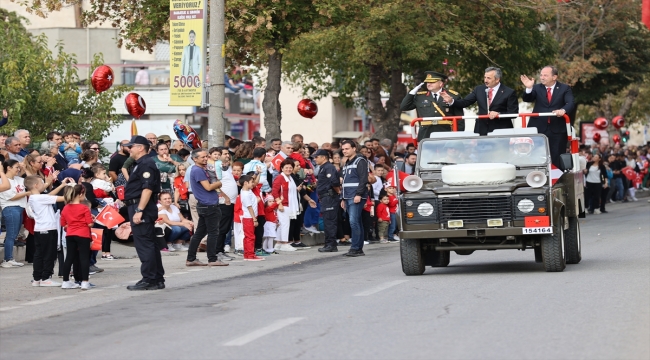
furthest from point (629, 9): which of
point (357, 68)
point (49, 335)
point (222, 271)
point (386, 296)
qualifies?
point (49, 335)

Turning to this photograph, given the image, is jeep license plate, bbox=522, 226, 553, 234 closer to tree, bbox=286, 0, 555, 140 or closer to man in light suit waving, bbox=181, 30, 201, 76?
man in light suit waving, bbox=181, 30, 201, 76

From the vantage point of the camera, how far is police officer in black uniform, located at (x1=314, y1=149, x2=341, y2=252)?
21.0 metres

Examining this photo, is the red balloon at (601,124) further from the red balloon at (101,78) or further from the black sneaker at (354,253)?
the black sneaker at (354,253)

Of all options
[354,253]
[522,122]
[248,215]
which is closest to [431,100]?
[522,122]

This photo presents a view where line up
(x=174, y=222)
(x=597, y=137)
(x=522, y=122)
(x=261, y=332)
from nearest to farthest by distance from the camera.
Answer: (x=261, y=332)
(x=522, y=122)
(x=174, y=222)
(x=597, y=137)

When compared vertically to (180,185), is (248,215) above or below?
below

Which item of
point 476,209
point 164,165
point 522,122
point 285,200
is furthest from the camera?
point 285,200

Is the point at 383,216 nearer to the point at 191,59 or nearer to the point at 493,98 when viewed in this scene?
the point at 191,59

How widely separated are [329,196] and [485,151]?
5.43m

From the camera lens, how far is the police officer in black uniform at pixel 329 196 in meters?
21.0

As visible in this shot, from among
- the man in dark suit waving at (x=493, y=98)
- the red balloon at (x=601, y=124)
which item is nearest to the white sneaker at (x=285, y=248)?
the man in dark suit waving at (x=493, y=98)

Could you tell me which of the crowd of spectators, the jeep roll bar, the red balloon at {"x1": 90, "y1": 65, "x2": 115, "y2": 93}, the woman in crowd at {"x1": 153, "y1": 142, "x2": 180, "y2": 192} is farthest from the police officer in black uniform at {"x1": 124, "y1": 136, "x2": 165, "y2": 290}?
the red balloon at {"x1": 90, "y1": 65, "x2": 115, "y2": 93}

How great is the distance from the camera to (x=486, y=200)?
1523cm

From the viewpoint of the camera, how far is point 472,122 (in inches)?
707
